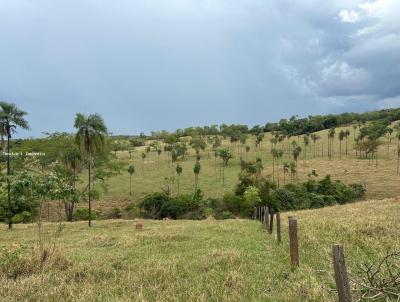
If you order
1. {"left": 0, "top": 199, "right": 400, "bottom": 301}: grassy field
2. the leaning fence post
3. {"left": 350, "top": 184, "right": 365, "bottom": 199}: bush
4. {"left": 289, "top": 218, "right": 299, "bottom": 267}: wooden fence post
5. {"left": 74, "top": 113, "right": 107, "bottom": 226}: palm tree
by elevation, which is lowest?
{"left": 350, "top": 184, "right": 365, "bottom": 199}: bush

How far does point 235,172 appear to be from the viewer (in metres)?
102

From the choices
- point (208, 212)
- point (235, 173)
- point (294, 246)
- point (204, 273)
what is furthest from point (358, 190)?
point (204, 273)

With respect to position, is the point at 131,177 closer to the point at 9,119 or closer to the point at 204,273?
the point at 9,119

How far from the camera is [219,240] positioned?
17516 mm

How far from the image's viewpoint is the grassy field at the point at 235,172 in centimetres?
8306

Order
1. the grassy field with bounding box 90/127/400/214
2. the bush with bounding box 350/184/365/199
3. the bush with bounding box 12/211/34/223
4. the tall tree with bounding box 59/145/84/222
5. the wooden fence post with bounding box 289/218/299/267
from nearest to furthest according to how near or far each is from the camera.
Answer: the wooden fence post with bounding box 289/218/299/267
the tall tree with bounding box 59/145/84/222
the bush with bounding box 12/211/34/223
the bush with bounding box 350/184/365/199
the grassy field with bounding box 90/127/400/214

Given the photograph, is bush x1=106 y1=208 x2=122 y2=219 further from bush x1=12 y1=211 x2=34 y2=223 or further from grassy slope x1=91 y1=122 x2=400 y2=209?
bush x1=12 y1=211 x2=34 y2=223

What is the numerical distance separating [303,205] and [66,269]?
5563cm

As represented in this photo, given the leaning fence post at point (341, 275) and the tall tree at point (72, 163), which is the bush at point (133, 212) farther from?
the leaning fence post at point (341, 275)

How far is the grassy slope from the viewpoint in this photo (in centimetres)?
8256

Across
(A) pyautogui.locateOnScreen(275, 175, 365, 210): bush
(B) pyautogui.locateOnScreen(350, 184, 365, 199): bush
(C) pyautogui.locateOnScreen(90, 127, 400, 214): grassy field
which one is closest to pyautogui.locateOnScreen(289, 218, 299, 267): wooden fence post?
(A) pyautogui.locateOnScreen(275, 175, 365, 210): bush

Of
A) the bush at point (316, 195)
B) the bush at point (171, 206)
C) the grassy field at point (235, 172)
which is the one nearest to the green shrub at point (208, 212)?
the bush at point (171, 206)

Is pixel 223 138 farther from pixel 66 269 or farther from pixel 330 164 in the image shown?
pixel 66 269

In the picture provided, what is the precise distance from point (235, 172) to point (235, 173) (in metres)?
1.20
